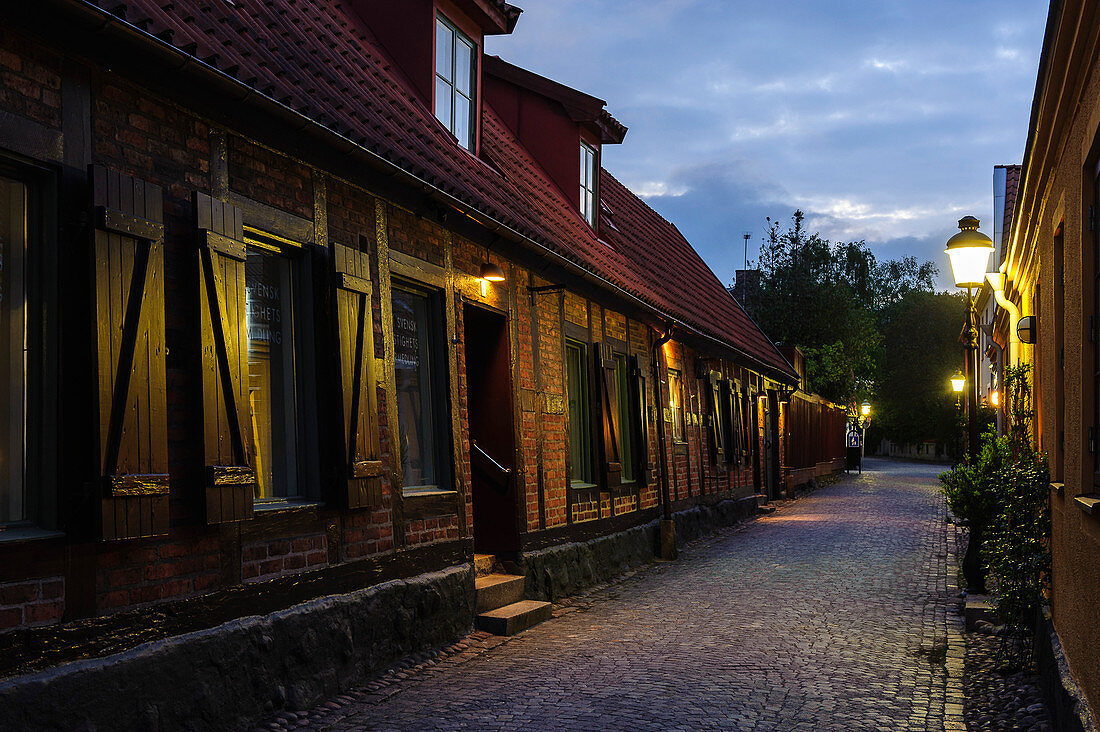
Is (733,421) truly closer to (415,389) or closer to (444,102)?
(444,102)

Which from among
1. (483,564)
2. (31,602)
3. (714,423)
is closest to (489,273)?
(483,564)

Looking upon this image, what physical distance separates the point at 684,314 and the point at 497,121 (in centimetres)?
392

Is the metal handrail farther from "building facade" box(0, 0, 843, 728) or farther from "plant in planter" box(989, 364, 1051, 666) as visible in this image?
"plant in planter" box(989, 364, 1051, 666)

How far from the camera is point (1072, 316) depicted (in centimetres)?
559

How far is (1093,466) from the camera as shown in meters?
5.17

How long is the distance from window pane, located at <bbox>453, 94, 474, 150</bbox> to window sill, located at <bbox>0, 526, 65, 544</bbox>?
6856mm

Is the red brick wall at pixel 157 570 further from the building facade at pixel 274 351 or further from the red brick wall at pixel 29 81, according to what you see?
the red brick wall at pixel 29 81

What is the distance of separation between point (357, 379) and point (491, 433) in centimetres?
Result: 319

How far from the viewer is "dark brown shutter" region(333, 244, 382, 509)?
271 inches

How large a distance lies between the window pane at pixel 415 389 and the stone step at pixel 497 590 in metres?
1.07

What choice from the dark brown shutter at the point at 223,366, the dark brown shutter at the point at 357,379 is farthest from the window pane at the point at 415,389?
A: the dark brown shutter at the point at 223,366

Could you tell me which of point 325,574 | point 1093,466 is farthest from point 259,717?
point 1093,466

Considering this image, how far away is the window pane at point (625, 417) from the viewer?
1346 centimetres

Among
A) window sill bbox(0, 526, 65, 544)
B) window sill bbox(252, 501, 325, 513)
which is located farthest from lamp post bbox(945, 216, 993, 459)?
window sill bbox(0, 526, 65, 544)
